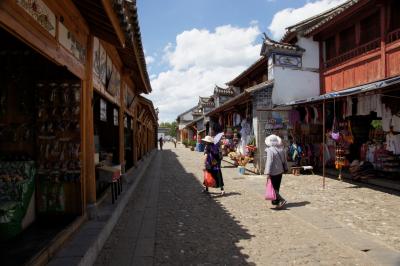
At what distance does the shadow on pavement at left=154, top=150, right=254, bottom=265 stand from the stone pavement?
1 cm

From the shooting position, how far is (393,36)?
10.8 m

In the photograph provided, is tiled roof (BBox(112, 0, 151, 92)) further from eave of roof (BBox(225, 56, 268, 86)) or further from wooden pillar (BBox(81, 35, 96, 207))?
eave of roof (BBox(225, 56, 268, 86))

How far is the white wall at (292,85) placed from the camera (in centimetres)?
1480

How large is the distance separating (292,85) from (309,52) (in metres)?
1.65

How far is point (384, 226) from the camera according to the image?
6109 mm

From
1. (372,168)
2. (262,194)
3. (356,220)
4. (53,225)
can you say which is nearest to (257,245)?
(356,220)

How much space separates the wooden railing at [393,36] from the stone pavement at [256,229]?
4.71 metres

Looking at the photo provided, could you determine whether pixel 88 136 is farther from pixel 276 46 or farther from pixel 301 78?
pixel 301 78

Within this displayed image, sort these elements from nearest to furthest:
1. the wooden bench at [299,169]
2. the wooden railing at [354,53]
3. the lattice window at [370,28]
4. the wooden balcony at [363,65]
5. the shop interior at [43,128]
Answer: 1. the shop interior at [43,128]
2. the wooden balcony at [363,65]
3. the lattice window at [370,28]
4. the wooden railing at [354,53]
5. the wooden bench at [299,169]

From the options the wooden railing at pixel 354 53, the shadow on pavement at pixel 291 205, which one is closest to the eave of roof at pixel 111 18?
the shadow on pavement at pixel 291 205

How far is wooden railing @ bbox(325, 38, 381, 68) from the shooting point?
11.6 metres

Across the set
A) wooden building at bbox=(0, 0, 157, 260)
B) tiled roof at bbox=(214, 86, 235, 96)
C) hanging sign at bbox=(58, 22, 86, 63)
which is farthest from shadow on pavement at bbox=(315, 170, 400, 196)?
tiled roof at bbox=(214, 86, 235, 96)

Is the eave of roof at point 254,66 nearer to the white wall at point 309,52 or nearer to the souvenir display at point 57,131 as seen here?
the white wall at point 309,52

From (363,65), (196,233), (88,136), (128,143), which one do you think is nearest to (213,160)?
(196,233)
